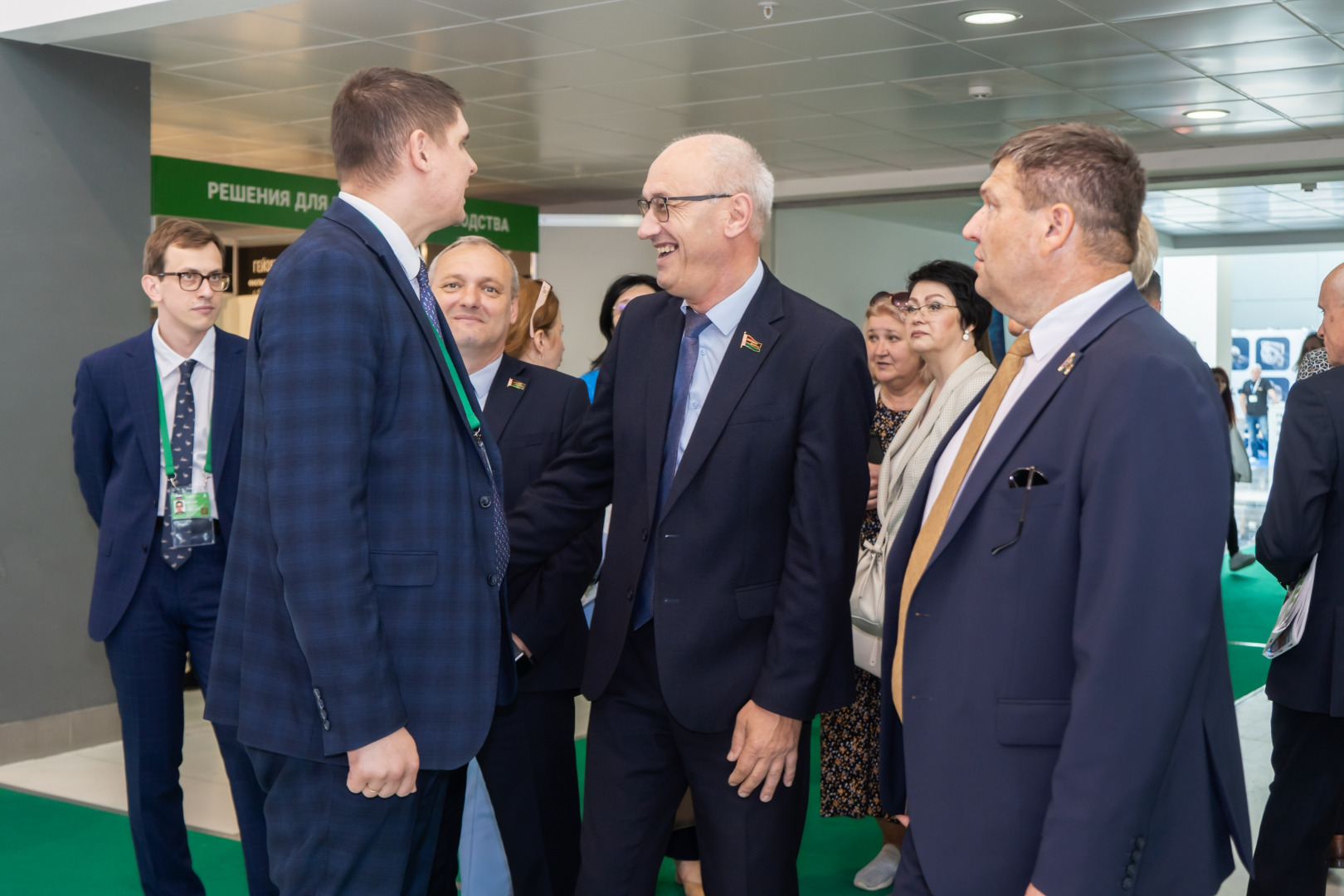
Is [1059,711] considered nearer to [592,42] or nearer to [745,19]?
[745,19]

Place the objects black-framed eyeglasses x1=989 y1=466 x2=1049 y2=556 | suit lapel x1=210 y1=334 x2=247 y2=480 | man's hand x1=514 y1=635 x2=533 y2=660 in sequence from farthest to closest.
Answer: suit lapel x1=210 y1=334 x2=247 y2=480 → man's hand x1=514 y1=635 x2=533 y2=660 → black-framed eyeglasses x1=989 y1=466 x2=1049 y2=556

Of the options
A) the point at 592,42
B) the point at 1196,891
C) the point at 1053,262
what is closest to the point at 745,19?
the point at 592,42

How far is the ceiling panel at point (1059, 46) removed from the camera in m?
6.10

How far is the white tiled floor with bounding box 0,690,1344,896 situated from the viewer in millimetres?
4582

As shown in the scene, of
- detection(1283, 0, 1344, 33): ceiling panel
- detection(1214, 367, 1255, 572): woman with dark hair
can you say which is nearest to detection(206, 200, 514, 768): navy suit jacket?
detection(1283, 0, 1344, 33): ceiling panel

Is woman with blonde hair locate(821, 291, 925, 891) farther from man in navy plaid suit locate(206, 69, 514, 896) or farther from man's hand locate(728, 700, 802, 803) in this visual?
man in navy plaid suit locate(206, 69, 514, 896)

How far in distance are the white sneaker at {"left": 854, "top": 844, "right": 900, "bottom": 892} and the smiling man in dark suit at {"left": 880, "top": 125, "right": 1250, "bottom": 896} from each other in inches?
86.3

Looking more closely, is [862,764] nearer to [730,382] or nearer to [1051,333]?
[730,382]

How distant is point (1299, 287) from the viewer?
12.9 m

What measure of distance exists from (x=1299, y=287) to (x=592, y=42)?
9712mm

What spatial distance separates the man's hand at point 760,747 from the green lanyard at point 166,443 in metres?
1.94

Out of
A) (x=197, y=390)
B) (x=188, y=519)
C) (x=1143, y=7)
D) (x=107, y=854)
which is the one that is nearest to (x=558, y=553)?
(x=188, y=519)

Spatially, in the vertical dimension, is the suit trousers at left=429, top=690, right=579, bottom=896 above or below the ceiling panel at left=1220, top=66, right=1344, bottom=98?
below

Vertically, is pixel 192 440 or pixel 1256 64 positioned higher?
pixel 1256 64
